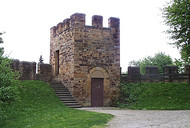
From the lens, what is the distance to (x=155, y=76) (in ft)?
67.7

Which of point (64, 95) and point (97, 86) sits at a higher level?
point (97, 86)

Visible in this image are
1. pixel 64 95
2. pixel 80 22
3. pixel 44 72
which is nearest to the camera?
pixel 64 95

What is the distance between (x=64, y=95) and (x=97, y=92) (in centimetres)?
229

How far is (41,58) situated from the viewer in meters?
49.5

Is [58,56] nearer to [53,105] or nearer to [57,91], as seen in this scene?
[57,91]

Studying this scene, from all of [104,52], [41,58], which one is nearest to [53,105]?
[104,52]

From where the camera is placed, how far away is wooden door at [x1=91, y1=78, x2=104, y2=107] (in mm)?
18078

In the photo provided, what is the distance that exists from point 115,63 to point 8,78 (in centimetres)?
954

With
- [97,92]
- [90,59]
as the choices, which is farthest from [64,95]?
[90,59]

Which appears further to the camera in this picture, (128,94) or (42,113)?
(128,94)

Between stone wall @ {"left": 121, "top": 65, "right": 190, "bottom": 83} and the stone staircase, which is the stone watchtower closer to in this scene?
the stone staircase

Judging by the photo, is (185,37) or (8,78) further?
(185,37)

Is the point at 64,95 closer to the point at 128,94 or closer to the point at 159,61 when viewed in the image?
the point at 128,94

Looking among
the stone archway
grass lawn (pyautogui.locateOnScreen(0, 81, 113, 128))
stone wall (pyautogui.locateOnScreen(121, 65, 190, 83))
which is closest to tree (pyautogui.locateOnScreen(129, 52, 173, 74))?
stone wall (pyautogui.locateOnScreen(121, 65, 190, 83))
